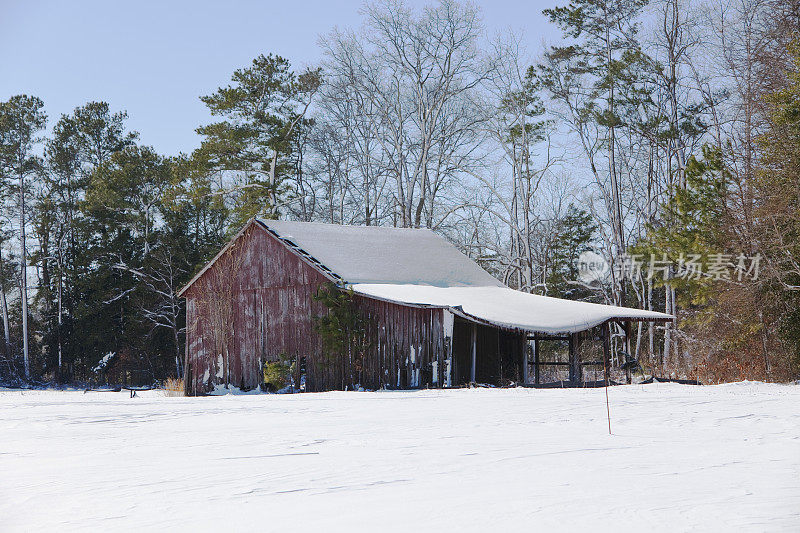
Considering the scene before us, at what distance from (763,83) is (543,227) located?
21.1 m

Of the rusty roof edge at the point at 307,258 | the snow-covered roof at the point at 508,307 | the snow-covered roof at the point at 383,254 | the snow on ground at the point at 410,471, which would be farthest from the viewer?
the snow-covered roof at the point at 383,254

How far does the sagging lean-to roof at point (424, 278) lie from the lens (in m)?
20.0

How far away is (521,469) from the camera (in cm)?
610

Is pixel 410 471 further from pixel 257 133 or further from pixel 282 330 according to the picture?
pixel 257 133

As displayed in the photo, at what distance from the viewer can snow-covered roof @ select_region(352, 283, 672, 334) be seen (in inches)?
755

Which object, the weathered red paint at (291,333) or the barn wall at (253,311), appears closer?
the weathered red paint at (291,333)

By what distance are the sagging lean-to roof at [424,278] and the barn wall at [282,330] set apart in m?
0.52

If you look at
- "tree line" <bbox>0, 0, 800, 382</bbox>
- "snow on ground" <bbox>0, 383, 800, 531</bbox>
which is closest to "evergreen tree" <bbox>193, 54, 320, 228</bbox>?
"tree line" <bbox>0, 0, 800, 382</bbox>

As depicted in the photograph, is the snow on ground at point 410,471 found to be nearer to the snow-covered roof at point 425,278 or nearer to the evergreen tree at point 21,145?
the snow-covered roof at point 425,278

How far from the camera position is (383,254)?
82.5 feet

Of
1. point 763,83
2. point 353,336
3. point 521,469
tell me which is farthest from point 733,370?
point 521,469

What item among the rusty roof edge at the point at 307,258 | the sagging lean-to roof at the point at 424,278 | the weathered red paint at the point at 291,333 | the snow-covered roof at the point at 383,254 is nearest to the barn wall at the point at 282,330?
the weathered red paint at the point at 291,333

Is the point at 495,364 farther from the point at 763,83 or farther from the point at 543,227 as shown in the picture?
the point at 543,227

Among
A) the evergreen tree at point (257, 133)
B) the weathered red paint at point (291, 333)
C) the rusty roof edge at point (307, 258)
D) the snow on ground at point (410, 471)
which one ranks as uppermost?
the evergreen tree at point (257, 133)
